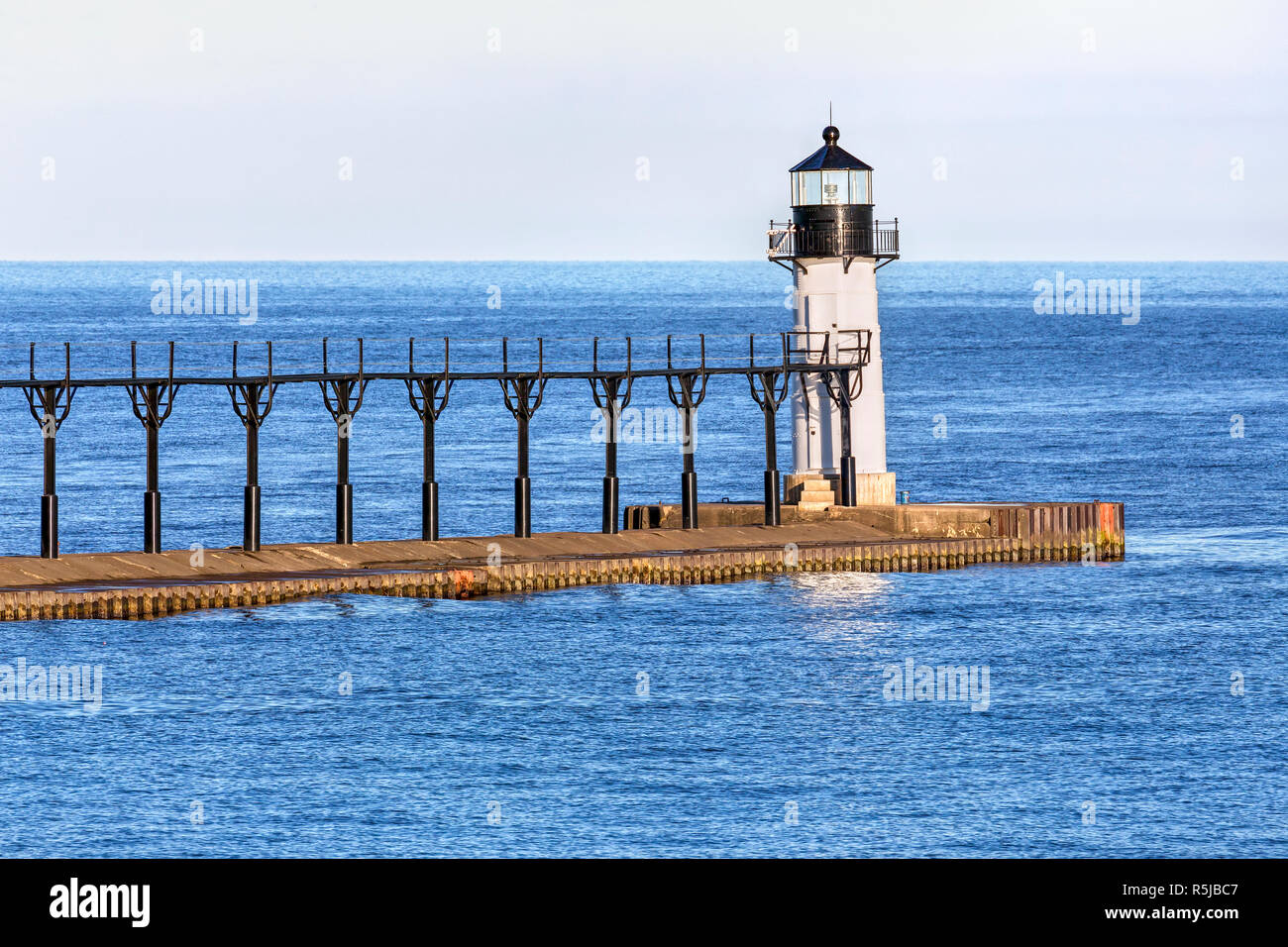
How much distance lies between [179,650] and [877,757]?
560 inches

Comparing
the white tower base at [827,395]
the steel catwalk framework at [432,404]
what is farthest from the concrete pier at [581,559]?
the white tower base at [827,395]

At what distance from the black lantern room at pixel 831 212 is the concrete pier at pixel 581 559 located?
630 centimetres

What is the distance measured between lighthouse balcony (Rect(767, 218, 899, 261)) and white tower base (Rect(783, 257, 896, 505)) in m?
0.22

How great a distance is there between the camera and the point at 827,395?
51.8 meters

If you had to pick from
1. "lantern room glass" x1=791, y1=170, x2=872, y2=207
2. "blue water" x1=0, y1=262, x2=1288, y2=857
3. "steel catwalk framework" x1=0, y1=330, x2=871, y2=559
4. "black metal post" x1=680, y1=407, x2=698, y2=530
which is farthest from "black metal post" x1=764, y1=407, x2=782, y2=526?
"lantern room glass" x1=791, y1=170, x2=872, y2=207

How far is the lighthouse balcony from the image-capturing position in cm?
5091

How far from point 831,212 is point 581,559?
11421mm

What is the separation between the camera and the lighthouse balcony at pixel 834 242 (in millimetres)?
50906

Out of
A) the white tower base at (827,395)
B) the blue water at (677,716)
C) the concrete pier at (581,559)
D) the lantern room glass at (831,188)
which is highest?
the lantern room glass at (831,188)

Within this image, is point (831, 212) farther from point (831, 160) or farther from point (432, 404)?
point (432, 404)

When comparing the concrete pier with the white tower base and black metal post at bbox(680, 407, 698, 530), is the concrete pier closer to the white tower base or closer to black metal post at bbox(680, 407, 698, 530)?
black metal post at bbox(680, 407, 698, 530)

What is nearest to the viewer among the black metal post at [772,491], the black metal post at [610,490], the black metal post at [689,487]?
the black metal post at [610,490]

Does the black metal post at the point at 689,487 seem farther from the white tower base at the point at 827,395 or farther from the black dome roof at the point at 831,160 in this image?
the black dome roof at the point at 831,160

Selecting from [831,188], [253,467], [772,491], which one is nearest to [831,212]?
[831,188]
